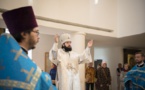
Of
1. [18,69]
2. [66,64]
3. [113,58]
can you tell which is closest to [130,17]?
[66,64]

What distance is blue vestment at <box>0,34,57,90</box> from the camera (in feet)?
4.80

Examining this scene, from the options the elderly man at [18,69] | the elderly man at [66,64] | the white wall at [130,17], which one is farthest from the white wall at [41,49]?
the elderly man at [18,69]

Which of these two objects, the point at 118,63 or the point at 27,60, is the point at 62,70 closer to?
the point at 27,60

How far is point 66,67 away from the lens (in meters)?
4.67

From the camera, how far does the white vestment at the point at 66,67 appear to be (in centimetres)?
458

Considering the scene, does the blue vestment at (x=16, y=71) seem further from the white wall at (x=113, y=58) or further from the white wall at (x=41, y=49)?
the white wall at (x=113, y=58)

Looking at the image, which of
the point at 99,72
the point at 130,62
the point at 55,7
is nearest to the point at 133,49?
the point at 130,62

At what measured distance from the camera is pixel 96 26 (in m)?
7.33

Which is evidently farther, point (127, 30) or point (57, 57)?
point (127, 30)

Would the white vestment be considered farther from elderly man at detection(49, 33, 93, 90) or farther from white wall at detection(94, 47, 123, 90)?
white wall at detection(94, 47, 123, 90)

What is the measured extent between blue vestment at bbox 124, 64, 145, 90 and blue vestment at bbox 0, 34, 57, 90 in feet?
10.6

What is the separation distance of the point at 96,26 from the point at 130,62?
15.3ft

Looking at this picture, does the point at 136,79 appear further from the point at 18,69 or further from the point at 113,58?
the point at 113,58

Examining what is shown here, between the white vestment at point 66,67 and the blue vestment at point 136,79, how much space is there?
1.01 metres
